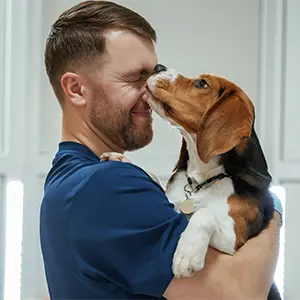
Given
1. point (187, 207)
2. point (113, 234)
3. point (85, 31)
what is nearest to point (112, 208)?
point (113, 234)

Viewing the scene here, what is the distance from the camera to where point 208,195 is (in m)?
1.23

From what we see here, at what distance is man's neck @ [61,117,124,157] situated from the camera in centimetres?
131

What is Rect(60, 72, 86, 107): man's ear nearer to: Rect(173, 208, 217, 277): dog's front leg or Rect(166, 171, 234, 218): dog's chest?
Rect(166, 171, 234, 218): dog's chest

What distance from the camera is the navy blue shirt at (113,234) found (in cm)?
98

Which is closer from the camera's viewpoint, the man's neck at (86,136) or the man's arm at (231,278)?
the man's arm at (231,278)

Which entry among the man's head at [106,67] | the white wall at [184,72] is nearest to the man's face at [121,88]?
the man's head at [106,67]

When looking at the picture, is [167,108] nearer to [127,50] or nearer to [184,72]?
[127,50]

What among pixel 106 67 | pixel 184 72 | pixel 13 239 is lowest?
pixel 13 239

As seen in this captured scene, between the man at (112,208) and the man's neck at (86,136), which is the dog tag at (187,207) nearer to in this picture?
the man at (112,208)

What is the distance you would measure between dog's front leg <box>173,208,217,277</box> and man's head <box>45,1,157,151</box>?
0.33 m

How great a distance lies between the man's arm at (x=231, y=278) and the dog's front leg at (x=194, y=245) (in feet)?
0.07

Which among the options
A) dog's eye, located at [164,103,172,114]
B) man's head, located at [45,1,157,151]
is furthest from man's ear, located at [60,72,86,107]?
dog's eye, located at [164,103,172,114]

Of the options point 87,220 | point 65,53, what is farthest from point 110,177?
point 65,53

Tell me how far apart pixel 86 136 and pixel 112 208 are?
1.15 ft
